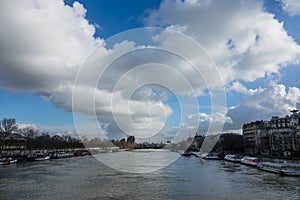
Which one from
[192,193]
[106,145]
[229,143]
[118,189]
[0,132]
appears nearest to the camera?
[192,193]

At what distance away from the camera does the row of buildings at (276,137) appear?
195 ft

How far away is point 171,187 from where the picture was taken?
18.7m

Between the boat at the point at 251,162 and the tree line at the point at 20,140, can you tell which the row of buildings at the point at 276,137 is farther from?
the tree line at the point at 20,140

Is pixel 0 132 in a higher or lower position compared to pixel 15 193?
higher

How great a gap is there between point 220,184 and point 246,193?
12.0ft

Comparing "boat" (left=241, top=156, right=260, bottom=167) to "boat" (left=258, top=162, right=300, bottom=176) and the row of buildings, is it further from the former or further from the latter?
the row of buildings

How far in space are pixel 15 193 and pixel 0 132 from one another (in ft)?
122

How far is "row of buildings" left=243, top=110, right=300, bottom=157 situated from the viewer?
59287 millimetres

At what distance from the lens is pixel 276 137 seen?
7000 cm

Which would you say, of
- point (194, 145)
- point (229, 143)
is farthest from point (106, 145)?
point (229, 143)

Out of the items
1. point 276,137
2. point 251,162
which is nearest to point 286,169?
point 251,162

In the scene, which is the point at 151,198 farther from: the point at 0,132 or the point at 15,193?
the point at 0,132

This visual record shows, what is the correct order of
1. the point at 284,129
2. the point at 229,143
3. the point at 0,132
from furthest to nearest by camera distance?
the point at 229,143
the point at 284,129
the point at 0,132

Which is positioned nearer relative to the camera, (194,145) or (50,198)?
(50,198)
